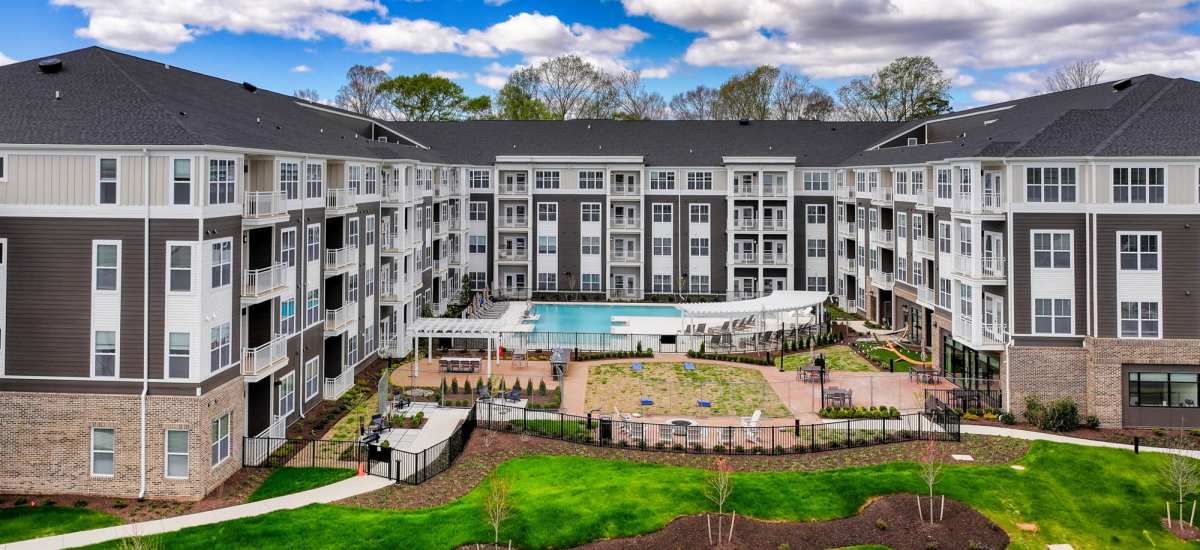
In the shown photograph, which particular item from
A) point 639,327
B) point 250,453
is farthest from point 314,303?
point 639,327

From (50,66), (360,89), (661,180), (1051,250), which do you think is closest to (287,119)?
(50,66)

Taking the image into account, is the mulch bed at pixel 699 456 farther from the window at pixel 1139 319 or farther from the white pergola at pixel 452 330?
the white pergola at pixel 452 330

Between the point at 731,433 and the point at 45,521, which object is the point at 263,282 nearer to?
the point at 45,521

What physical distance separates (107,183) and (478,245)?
36.7m

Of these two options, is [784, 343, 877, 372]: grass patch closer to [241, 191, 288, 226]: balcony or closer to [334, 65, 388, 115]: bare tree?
[241, 191, 288, 226]: balcony

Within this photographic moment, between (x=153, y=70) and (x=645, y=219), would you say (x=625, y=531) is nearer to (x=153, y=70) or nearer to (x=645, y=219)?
(x=153, y=70)

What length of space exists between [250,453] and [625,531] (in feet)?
39.1

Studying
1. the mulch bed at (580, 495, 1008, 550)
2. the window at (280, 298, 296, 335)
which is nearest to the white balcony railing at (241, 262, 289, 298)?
the window at (280, 298, 296, 335)

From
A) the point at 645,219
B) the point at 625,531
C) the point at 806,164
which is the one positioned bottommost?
the point at 625,531

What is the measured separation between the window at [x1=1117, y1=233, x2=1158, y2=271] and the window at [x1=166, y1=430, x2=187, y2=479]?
3023 centimetres

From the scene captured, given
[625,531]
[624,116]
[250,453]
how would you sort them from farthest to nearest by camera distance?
[624,116] < [250,453] < [625,531]

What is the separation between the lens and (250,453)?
22.9 metres

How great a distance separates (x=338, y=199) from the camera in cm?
3117

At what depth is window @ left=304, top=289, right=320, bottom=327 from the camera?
92.8 feet
